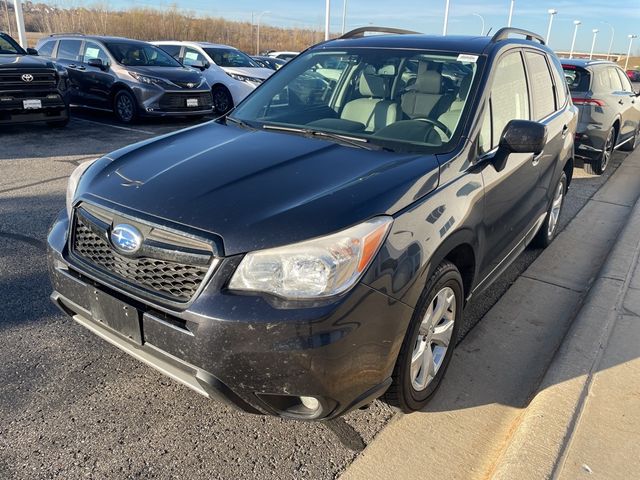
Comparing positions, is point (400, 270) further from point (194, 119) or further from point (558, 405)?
point (194, 119)

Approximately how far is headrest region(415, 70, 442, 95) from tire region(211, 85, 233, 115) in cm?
1043

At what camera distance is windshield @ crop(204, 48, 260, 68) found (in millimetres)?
13703

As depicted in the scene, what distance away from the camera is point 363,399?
7.25 feet

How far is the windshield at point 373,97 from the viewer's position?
10.2ft

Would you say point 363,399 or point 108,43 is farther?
point 108,43

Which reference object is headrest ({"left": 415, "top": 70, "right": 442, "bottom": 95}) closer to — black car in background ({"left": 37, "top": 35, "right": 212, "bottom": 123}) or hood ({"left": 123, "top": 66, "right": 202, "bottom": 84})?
black car in background ({"left": 37, "top": 35, "right": 212, "bottom": 123})

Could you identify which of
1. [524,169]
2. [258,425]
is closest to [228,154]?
[258,425]

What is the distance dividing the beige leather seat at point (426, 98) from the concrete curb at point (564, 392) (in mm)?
1596

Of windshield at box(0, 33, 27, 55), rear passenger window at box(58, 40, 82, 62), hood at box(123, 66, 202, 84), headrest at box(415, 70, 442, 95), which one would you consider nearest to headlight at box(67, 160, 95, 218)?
headrest at box(415, 70, 442, 95)

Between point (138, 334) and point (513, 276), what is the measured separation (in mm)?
3293

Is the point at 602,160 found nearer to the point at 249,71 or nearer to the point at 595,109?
the point at 595,109

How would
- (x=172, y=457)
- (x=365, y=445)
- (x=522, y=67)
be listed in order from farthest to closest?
(x=522, y=67) → (x=365, y=445) → (x=172, y=457)

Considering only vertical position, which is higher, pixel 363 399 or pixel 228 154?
pixel 228 154

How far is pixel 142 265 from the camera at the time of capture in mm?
2232
